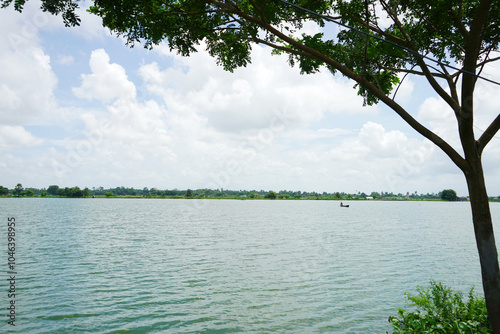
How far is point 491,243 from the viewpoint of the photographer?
746 cm

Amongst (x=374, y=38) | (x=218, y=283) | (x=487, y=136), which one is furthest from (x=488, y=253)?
(x=218, y=283)

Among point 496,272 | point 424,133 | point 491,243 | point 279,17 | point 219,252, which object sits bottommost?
point 219,252

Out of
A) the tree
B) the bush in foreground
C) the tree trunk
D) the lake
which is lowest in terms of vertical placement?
the lake

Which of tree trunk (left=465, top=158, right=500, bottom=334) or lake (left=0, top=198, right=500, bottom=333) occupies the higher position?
tree trunk (left=465, top=158, right=500, bottom=334)

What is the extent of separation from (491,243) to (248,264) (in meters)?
16.7

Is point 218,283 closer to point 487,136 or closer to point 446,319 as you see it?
point 446,319

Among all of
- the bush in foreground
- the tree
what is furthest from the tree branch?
the bush in foreground

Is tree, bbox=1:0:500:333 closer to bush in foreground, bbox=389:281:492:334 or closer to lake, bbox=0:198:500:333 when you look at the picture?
bush in foreground, bbox=389:281:492:334

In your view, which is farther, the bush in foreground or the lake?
the lake

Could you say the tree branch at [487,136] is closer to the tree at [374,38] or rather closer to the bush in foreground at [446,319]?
the tree at [374,38]

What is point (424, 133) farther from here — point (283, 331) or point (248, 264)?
point (248, 264)

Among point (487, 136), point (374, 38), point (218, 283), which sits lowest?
point (218, 283)

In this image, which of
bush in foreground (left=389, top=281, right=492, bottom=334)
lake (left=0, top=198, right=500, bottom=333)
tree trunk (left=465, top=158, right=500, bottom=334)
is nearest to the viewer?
tree trunk (left=465, top=158, right=500, bottom=334)

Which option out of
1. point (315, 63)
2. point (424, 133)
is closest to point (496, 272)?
point (424, 133)
